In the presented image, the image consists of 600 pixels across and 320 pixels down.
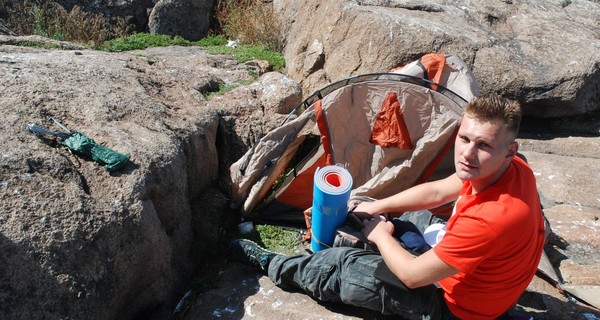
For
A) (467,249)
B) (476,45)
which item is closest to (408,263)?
(467,249)

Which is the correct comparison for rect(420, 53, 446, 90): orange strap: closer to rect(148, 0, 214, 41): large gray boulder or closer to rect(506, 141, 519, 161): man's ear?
rect(506, 141, 519, 161): man's ear

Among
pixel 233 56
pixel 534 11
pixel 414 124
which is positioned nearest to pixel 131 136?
pixel 414 124

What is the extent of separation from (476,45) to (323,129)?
2.49 m

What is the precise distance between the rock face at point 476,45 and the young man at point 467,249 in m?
2.89

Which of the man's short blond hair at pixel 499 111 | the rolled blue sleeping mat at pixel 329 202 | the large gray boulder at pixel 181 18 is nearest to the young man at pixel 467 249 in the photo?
the man's short blond hair at pixel 499 111

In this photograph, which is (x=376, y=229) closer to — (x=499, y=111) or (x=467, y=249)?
(x=467, y=249)

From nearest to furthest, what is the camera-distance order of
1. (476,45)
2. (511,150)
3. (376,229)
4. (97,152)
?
(511,150) < (376,229) < (97,152) < (476,45)

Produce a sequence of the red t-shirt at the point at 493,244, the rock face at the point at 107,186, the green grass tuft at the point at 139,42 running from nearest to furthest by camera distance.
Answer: the red t-shirt at the point at 493,244 < the rock face at the point at 107,186 < the green grass tuft at the point at 139,42

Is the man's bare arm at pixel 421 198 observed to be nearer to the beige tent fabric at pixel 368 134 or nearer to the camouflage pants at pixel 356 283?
the camouflage pants at pixel 356 283

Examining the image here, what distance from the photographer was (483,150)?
2.48 meters

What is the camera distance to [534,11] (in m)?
6.74

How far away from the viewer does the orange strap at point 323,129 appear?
13.9 ft

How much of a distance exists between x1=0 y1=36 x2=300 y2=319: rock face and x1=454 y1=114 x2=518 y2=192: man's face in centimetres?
195

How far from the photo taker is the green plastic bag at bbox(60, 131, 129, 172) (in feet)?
11.1
